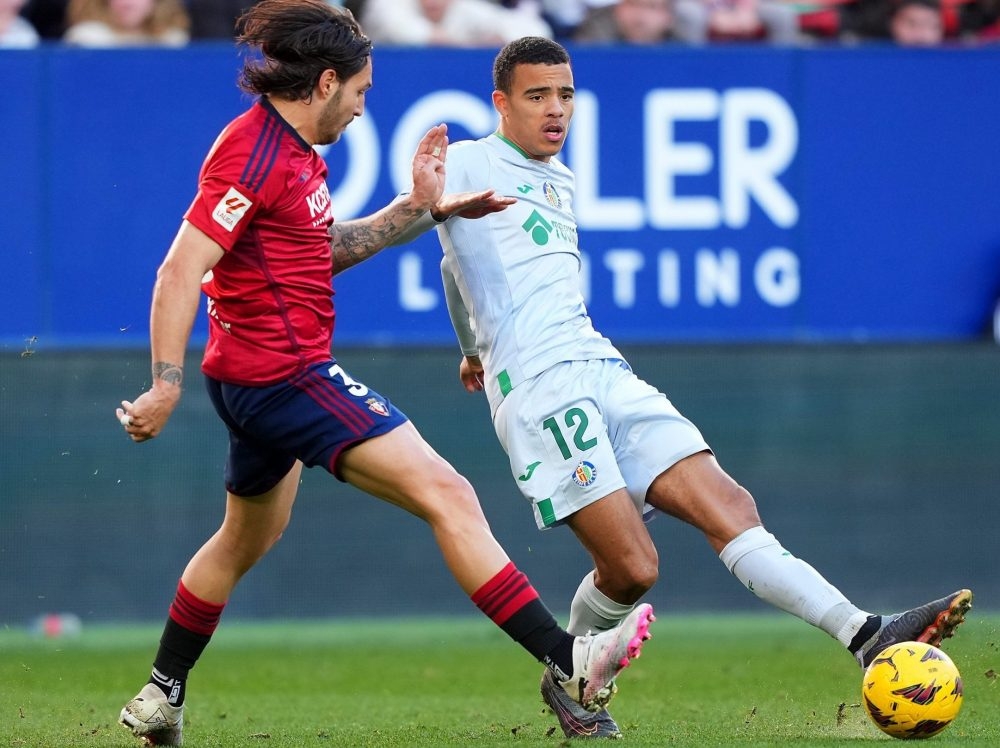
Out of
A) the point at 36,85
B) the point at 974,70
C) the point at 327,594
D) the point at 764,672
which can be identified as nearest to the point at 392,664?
the point at 327,594

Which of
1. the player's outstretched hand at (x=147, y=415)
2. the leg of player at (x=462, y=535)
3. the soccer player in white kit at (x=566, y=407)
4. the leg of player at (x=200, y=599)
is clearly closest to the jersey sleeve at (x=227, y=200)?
the player's outstretched hand at (x=147, y=415)

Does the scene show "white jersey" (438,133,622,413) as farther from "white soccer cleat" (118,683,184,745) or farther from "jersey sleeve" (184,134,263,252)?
"white soccer cleat" (118,683,184,745)

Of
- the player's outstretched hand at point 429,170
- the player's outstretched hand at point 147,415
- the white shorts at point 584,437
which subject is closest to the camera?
the player's outstretched hand at point 147,415

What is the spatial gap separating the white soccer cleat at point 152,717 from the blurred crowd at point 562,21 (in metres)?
6.00

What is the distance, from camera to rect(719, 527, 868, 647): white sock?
5625mm

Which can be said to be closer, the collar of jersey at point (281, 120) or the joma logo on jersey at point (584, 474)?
the collar of jersey at point (281, 120)

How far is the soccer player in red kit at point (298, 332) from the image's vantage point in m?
5.20

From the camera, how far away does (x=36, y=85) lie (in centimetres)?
1073

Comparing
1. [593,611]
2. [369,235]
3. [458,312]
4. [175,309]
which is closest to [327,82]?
[369,235]

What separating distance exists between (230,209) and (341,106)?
0.59m

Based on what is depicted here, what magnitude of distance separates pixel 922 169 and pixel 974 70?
73 cm

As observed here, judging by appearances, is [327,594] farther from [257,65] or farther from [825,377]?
[257,65]

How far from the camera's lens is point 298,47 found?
5.51 m

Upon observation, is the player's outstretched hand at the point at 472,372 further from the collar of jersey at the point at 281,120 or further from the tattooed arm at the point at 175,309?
the tattooed arm at the point at 175,309
